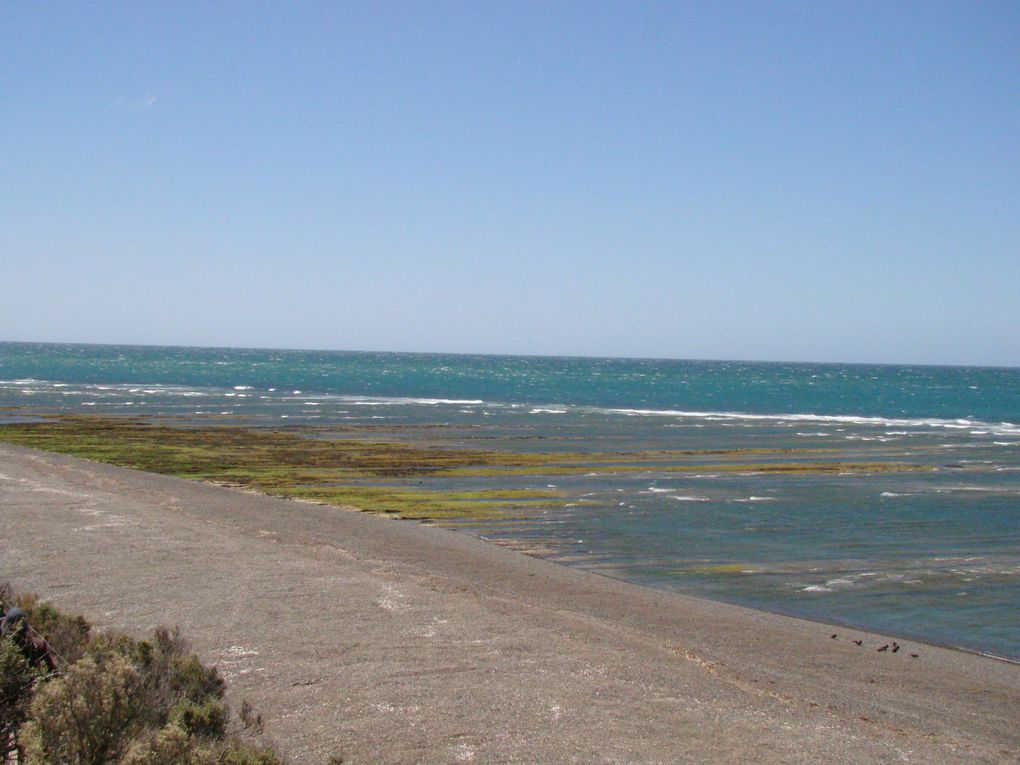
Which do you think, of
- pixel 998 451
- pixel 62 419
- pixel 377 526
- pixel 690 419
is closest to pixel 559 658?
pixel 377 526

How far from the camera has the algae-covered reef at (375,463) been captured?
29.0 metres

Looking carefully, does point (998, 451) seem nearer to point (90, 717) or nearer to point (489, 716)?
point (489, 716)

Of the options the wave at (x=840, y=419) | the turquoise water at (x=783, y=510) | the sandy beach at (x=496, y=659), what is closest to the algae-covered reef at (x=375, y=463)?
the turquoise water at (x=783, y=510)

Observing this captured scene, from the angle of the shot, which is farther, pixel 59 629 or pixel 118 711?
pixel 59 629

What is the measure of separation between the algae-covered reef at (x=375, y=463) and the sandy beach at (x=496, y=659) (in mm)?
8655

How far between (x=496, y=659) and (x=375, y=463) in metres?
26.4

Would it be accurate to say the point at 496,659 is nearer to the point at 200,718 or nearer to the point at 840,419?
the point at 200,718

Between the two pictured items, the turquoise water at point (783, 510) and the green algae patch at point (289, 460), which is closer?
the turquoise water at point (783, 510)

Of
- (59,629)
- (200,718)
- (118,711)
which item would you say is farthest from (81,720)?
(59,629)

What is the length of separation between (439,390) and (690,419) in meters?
44.9

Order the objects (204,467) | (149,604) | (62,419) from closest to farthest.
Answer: (149,604)
(204,467)
(62,419)

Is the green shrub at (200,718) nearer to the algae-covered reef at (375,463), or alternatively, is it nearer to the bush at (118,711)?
the bush at (118,711)

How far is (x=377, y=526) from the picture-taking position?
77.3 ft

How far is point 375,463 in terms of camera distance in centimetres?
3762
